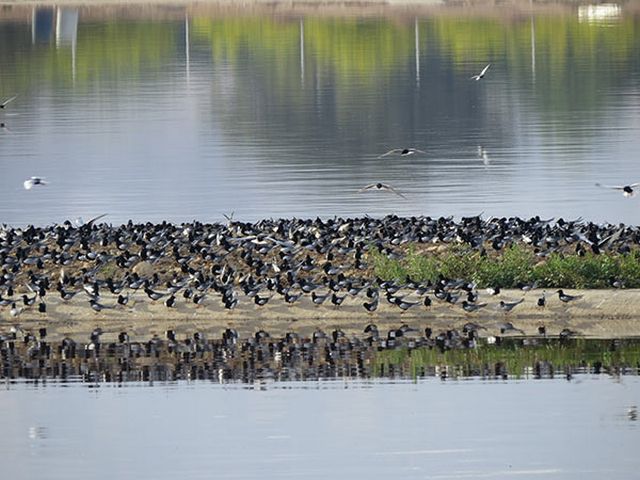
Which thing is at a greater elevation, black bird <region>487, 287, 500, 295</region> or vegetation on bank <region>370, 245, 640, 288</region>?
vegetation on bank <region>370, 245, 640, 288</region>

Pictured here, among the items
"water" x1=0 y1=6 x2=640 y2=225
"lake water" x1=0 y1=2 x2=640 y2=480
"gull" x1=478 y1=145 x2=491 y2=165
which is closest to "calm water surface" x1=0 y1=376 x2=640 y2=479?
"lake water" x1=0 y1=2 x2=640 y2=480

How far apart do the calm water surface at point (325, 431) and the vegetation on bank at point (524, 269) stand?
3919mm

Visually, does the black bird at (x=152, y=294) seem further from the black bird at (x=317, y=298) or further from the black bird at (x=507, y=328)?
the black bird at (x=507, y=328)

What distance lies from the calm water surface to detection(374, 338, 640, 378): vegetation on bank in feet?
1.91

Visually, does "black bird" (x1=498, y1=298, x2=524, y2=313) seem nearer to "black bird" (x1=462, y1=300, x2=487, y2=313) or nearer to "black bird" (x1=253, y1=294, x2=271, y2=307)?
"black bird" (x1=462, y1=300, x2=487, y2=313)

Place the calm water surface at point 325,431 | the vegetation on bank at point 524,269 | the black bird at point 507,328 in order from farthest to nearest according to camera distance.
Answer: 1. the vegetation on bank at point 524,269
2. the black bird at point 507,328
3. the calm water surface at point 325,431

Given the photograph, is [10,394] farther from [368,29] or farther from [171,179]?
[368,29]

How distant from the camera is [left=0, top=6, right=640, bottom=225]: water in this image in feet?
127

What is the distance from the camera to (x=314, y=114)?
193 ft

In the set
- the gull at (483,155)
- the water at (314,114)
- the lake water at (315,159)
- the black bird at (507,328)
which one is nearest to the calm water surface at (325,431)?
the lake water at (315,159)

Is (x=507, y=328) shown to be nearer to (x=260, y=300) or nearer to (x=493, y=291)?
(x=493, y=291)

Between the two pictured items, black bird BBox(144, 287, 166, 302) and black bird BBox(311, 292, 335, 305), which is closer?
black bird BBox(311, 292, 335, 305)

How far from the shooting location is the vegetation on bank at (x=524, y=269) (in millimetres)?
25297

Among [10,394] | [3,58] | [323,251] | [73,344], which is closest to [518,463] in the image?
[10,394]
